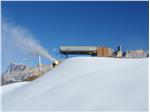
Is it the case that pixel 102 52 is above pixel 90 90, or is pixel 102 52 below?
above

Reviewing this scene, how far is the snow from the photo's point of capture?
6.72m

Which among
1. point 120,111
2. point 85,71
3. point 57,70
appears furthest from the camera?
point 57,70

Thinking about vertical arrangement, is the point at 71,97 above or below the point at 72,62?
below

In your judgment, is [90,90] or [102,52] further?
[102,52]

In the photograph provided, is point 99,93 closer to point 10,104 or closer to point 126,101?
point 126,101

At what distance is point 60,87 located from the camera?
854cm

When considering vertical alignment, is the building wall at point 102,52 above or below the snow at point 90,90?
above

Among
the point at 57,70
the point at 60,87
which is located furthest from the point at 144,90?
the point at 57,70

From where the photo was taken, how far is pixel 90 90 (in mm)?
7766

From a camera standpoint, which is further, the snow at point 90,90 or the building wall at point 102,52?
the building wall at point 102,52

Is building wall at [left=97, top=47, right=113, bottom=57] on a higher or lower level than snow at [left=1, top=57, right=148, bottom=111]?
higher

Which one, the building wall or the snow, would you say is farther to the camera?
the building wall

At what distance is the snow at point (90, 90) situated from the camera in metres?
6.72

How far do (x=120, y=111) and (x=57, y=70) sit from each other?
479cm
